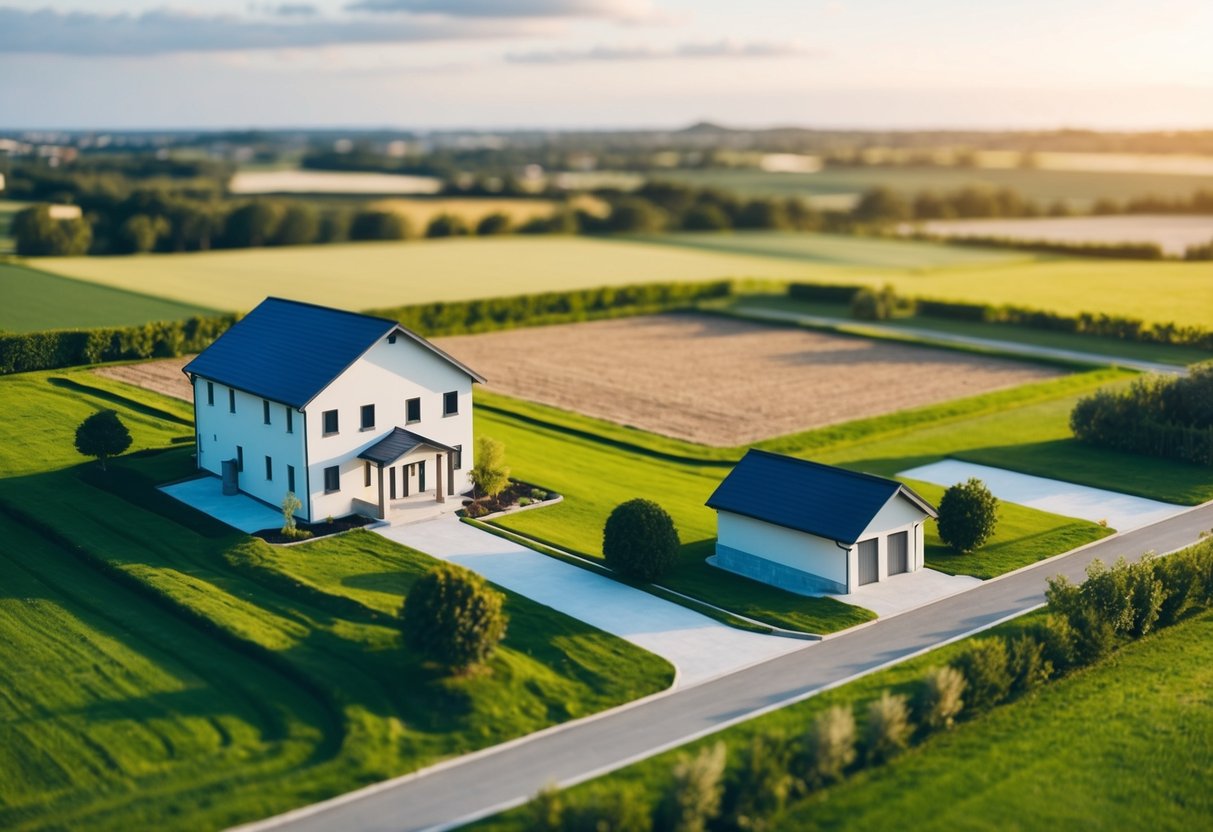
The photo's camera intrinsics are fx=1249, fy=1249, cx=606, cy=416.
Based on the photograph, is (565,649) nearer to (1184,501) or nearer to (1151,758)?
(1151,758)

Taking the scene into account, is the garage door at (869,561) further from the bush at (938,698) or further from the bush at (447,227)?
the bush at (447,227)

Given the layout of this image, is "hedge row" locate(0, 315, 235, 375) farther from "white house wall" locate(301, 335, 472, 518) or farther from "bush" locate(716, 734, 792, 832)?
"bush" locate(716, 734, 792, 832)

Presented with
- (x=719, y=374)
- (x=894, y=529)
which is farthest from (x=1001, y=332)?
(x=894, y=529)

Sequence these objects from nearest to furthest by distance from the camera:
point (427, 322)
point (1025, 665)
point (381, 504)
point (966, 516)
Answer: point (1025, 665) < point (966, 516) < point (381, 504) < point (427, 322)

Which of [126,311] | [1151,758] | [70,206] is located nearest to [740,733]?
[1151,758]

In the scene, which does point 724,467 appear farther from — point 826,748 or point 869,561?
point 826,748

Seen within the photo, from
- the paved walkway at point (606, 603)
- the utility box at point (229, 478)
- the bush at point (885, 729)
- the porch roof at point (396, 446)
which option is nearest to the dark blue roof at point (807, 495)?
the paved walkway at point (606, 603)

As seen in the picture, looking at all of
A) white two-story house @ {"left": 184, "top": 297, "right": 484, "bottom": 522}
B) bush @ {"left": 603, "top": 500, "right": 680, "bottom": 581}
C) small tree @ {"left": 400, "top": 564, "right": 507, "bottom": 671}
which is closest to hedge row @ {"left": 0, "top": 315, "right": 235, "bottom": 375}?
white two-story house @ {"left": 184, "top": 297, "right": 484, "bottom": 522}
